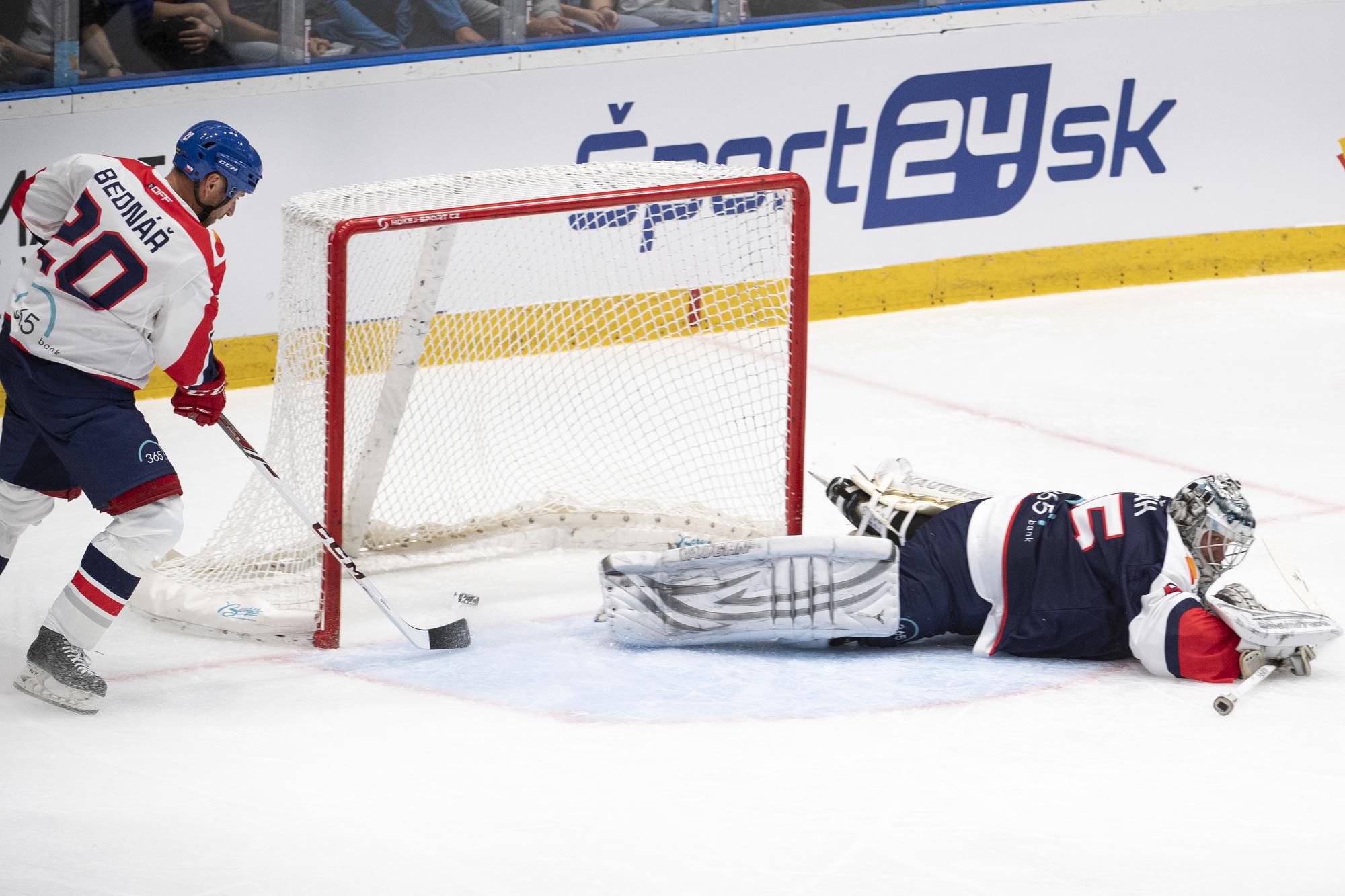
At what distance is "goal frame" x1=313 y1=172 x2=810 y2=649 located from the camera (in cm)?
367

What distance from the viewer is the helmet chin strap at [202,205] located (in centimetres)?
345

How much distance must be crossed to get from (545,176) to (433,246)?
33 cm

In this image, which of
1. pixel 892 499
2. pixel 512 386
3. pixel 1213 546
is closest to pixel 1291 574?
pixel 1213 546

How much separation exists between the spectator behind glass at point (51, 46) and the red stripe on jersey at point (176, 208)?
96.2 inches

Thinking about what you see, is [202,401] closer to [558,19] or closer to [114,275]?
[114,275]

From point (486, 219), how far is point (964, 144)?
3464mm

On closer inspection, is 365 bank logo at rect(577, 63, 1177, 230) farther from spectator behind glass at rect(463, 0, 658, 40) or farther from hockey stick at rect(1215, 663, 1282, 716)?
hockey stick at rect(1215, 663, 1282, 716)

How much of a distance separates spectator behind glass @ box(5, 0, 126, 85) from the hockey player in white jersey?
2337 millimetres

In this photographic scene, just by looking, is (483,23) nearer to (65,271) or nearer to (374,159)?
(374,159)

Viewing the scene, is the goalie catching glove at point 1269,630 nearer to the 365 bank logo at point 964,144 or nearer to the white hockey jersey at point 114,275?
the white hockey jersey at point 114,275

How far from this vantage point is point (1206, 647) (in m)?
3.49

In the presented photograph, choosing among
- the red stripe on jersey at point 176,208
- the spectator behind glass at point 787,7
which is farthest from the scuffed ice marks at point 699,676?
the spectator behind glass at point 787,7

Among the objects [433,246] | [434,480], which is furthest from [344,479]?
[433,246]

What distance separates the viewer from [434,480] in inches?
175
